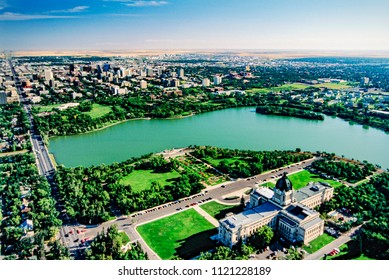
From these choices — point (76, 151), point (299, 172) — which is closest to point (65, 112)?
point (76, 151)

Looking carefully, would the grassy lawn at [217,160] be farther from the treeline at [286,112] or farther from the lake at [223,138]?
the treeline at [286,112]

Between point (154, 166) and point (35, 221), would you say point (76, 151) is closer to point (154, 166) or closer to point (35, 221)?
point (154, 166)

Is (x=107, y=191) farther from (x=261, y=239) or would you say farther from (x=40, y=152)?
(x=40, y=152)

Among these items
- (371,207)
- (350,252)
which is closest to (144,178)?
(350,252)

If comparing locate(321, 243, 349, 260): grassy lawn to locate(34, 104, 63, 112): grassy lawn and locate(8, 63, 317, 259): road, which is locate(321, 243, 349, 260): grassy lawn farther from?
locate(34, 104, 63, 112): grassy lawn

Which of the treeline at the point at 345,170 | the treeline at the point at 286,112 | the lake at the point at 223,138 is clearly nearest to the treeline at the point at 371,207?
the treeline at the point at 345,170

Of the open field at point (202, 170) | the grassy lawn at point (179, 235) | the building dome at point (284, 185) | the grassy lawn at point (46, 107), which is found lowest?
the grassy lawn at point (179, 235)
